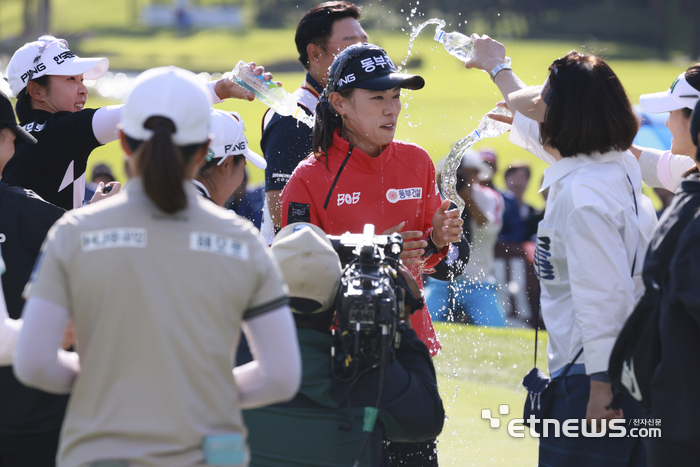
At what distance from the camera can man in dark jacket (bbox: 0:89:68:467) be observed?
2750 mm

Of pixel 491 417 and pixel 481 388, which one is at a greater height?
pixel 491 417

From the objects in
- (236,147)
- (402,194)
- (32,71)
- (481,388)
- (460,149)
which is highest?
(32,71)

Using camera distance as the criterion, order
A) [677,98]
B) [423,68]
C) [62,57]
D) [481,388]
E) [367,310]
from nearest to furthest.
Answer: [367,310], [677,98], [62,57], [481,388], [423,68]

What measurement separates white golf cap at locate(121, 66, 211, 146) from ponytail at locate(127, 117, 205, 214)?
49mm

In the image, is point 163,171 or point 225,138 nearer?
point 163,171

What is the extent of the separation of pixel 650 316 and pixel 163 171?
1.34 metres

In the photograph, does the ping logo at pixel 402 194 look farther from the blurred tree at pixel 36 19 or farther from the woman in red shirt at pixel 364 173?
the blurred tree at pixel 36 19

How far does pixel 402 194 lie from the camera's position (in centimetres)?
318

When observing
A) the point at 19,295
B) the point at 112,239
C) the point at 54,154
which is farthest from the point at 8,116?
the point at 112,239

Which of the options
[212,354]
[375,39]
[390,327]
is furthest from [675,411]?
[375,39]

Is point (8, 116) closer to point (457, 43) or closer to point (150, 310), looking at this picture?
point (150, 310)

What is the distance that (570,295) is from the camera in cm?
265

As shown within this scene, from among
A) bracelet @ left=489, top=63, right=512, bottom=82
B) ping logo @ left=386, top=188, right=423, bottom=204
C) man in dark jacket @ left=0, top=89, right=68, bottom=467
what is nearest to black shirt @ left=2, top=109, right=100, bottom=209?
man in dark jacket @ left=0, top=89, right=68, bottom=467

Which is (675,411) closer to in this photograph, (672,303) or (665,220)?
(672,303)
